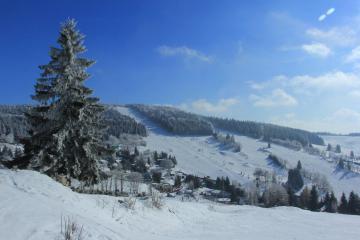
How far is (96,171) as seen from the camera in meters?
22.9

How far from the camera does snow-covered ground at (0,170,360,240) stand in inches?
250

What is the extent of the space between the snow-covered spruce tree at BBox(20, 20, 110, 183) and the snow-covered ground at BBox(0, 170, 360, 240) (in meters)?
12.0

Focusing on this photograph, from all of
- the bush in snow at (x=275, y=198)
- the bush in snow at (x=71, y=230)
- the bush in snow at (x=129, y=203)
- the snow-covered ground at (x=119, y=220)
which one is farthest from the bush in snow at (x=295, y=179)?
the bush in snow at (x=71, y=230)

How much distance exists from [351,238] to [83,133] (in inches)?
684

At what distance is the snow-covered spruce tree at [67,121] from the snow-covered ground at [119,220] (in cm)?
1196

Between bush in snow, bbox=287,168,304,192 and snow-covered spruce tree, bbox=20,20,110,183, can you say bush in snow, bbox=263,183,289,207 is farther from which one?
snow-covered spruce tree, bbox=20,20,110,183

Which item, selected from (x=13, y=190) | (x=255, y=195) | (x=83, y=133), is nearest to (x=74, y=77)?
(x=83, y=133)

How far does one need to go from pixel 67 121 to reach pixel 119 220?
14.8 meters

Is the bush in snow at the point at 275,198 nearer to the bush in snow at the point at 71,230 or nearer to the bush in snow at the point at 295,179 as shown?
the bush in snow at the point at 295,179

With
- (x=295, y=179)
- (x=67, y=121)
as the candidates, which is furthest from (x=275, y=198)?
(x=67, y=121)

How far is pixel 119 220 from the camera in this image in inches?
327

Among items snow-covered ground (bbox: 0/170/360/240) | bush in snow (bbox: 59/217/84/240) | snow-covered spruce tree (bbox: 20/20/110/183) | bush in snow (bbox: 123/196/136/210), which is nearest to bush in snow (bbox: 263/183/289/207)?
snow-covered spruce tree (bbox: 20/20/110/183)

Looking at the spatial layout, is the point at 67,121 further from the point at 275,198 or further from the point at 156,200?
the point at 275,198

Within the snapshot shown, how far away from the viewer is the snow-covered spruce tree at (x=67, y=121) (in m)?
21.6
